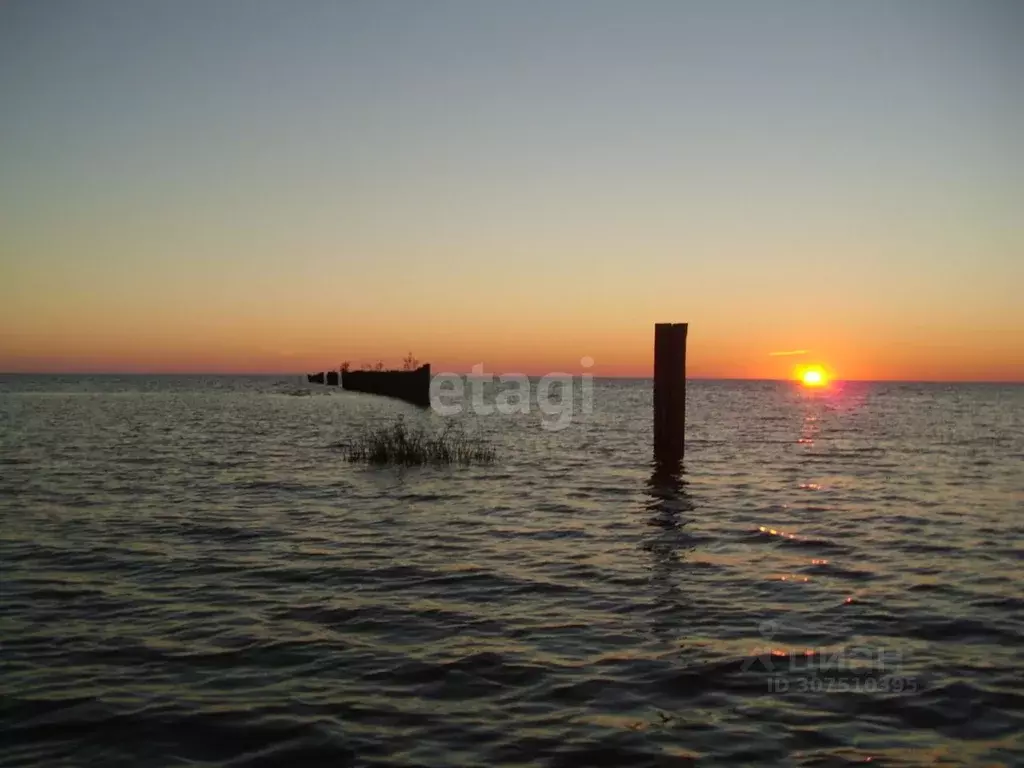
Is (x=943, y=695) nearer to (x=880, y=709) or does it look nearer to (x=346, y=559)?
(x=880, y=709)

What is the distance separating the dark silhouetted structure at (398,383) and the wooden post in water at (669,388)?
43.6 meters

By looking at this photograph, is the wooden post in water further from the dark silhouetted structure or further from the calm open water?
the dark silhouetted structure

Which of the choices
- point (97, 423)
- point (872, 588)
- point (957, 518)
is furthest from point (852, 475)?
point (97, 423)

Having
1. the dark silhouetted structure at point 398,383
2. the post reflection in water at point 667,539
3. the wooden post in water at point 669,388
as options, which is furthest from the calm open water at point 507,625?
the dark silhouetted structure at point 398,383

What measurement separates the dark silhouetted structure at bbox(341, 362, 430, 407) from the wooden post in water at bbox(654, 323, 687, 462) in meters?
43.6

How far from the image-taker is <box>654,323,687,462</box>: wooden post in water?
75.0ft

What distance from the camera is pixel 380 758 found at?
6.66 meters

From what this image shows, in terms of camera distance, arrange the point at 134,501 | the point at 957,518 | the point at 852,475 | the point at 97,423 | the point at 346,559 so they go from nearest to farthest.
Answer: the point at 346,559 → the point at 957,518 → the point at 134,501 → the point at 852,475 → the point at 97,423

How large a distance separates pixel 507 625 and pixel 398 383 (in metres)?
72.0

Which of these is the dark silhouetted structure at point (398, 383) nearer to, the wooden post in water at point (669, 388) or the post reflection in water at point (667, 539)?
the wooden post in water at point (669, 388)

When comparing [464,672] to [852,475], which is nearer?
[464,672]

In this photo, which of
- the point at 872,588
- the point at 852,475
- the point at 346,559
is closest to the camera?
the point at 872,588

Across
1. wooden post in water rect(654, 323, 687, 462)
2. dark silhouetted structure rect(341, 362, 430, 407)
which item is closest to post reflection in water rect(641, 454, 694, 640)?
wooden post in water rect(654, 323, 687, 462)

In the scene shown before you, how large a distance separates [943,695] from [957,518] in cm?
1135
